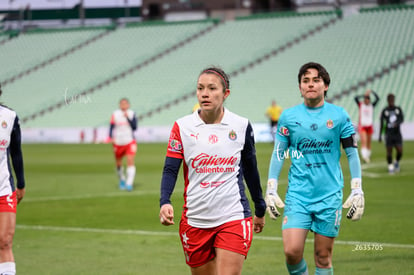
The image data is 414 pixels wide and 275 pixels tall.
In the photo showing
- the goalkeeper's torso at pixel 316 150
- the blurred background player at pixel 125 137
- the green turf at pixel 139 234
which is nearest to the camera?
the goalkeeper's torso at pixel 316 150

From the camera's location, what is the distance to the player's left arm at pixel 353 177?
6.54 m

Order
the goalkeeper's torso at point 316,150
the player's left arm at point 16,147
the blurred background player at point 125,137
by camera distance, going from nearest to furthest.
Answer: the goalkeeper's torso at point 316,150 < the player's left arm at point 16,147 < the blurred background player at point 125,137

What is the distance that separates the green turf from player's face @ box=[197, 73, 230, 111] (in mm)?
3639

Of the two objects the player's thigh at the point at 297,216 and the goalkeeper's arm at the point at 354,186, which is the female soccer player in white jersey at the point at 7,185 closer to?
the player's thigh at the point at 297,216

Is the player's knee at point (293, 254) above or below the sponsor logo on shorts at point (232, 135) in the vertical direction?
below

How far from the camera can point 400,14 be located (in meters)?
48.4

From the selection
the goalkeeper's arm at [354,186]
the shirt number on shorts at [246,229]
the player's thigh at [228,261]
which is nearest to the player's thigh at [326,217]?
the goalkeeper's arm at [354,186]

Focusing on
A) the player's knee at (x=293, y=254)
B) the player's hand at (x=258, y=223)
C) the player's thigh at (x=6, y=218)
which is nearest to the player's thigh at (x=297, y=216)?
the player's knee at (x=293, y=254)

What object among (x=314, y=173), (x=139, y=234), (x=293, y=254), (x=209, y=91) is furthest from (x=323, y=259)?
(x=139, y=234)

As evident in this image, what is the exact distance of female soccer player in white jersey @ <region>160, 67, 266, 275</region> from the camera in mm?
5645

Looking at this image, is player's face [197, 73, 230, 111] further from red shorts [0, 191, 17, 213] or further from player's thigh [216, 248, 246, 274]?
red shorts [0, 191, 17, 213]

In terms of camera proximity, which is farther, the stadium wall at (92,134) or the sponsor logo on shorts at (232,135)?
the stadium wall at (92,134)

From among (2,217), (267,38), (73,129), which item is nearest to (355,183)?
(2,217)

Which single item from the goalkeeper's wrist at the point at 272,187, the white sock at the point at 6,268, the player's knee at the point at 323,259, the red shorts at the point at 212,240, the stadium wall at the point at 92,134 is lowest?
the stadium wall at the point at 92,134
